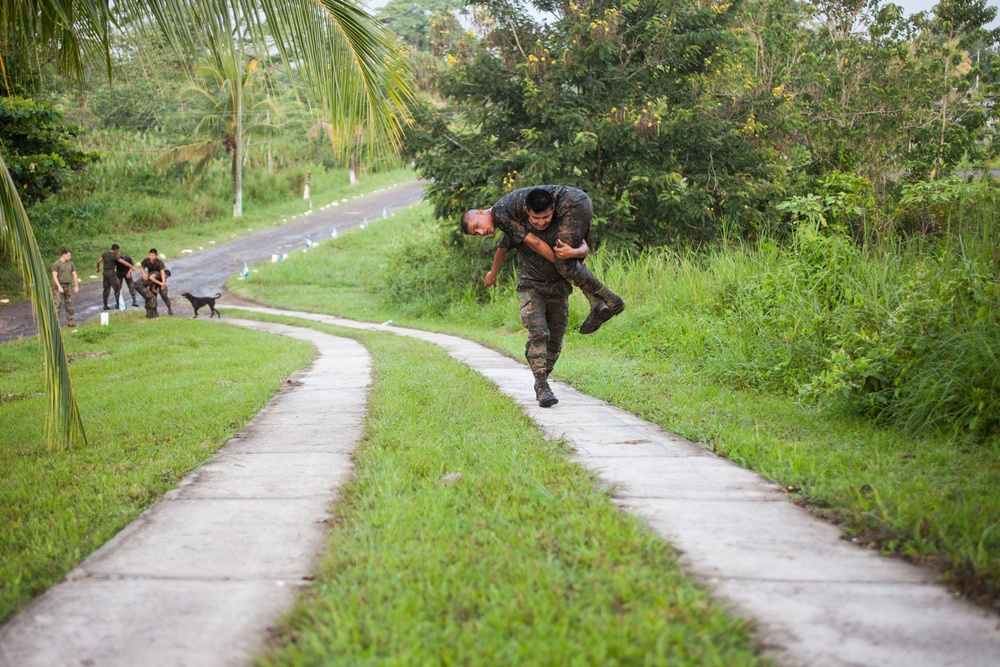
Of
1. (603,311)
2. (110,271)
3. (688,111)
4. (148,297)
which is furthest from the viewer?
(110,271)

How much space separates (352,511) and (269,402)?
11.5 ft

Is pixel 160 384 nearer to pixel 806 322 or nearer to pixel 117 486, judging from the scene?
pixel 117 486

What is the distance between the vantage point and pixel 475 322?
15320 millimetres

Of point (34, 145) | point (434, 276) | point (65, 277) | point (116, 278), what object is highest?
point (34, 145)

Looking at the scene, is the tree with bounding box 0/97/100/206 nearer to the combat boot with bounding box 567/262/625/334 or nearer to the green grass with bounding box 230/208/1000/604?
the green grass with bounding box 230/208/1000/604

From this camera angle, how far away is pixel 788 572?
275 centimetres

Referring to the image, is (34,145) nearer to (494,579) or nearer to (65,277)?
(65,277)

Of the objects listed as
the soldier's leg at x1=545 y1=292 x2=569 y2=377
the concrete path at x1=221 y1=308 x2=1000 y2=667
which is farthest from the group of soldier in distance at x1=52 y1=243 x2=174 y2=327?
the concrete path at x1=221 y1=308 x2=1000 y2=667

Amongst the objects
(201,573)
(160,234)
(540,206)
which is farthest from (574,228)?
(160,234)

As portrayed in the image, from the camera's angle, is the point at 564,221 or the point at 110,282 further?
the point at 110,282

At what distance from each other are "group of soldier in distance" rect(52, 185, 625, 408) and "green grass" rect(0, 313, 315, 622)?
7.54 feet

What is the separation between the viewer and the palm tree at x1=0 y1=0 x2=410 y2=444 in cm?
476

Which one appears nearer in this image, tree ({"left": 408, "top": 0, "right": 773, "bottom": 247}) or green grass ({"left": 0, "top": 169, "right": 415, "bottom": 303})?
tree ({"left": 408, "top": 0, "right": 773, "bottom": 247})

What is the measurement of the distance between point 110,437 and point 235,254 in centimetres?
2491
